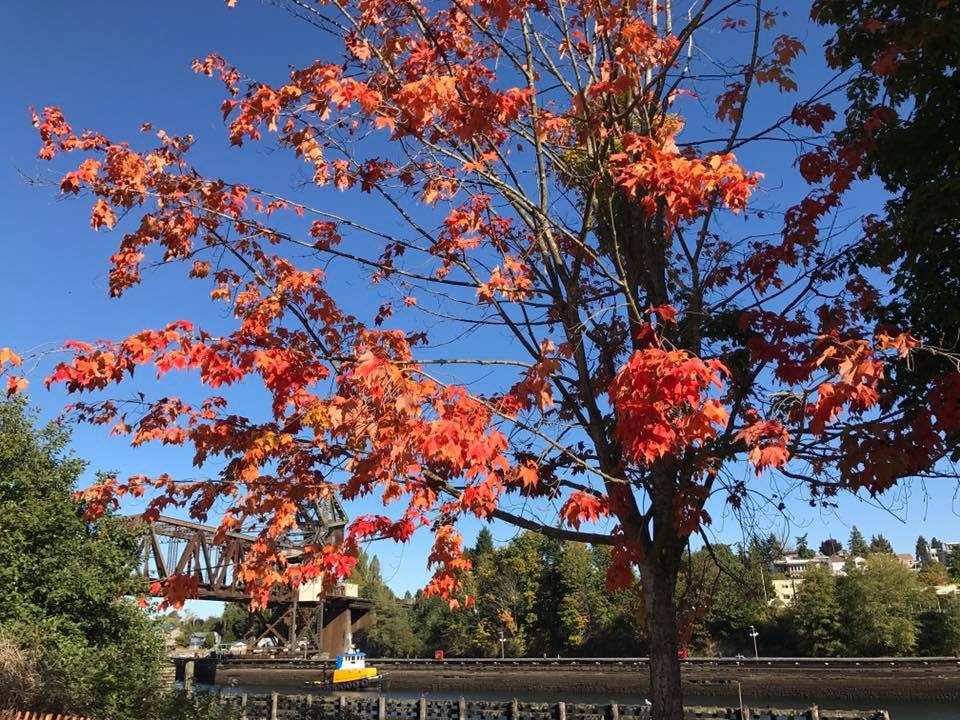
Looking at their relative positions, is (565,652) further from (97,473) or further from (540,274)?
(540,274)

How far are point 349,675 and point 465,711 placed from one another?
2071 cm

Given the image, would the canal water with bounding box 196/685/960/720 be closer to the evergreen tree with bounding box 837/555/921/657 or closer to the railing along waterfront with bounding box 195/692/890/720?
the railing along waterfront with bounding box 195/692/890/720

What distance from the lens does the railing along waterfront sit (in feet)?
57.2

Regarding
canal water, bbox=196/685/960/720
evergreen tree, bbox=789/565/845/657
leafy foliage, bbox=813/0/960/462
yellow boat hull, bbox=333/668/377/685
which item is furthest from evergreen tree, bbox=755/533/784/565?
evergreen tree, bbox=789/565/845/657

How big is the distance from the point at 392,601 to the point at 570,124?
75401 mm

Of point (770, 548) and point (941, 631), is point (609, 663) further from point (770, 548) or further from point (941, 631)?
point (770, 548)

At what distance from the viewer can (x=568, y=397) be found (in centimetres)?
587

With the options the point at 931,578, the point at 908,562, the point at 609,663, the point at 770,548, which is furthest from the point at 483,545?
the point at 908,562

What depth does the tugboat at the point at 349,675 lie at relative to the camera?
39906 mm

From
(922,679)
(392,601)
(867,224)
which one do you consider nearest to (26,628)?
(867,224)

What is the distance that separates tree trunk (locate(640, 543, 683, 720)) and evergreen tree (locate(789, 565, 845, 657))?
47.7 meters

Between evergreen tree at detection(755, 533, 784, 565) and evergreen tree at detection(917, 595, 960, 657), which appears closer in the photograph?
evergreen tree at detection(755, 533, 784, 565)

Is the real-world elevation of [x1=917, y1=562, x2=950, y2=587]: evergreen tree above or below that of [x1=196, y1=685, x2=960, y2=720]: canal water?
above

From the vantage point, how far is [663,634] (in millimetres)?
4879
